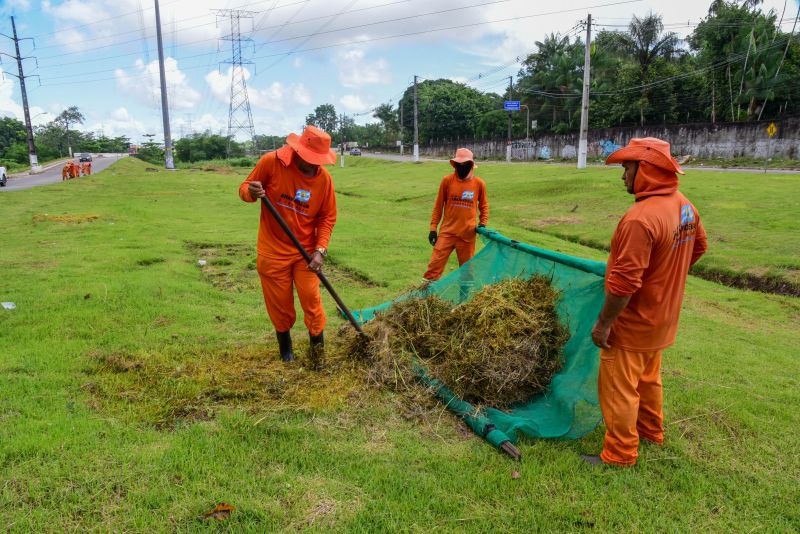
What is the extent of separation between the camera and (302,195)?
482 centimetres

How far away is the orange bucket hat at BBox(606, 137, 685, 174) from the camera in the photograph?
327cm

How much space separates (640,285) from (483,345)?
1.40 m

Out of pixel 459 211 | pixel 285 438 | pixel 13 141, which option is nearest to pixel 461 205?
pixel 459 211

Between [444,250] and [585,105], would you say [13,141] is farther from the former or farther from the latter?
[444,250]

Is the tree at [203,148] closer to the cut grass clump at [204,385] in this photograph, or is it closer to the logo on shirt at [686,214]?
the cut grass clump at [204,385]

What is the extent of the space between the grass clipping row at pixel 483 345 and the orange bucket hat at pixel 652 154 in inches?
56.0

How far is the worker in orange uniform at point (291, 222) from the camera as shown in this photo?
471cm

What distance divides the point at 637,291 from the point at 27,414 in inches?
165

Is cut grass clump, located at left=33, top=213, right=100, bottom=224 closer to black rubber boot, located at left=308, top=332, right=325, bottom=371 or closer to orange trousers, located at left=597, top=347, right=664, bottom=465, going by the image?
black rubber boot, located at left=308, top=332, right=325, bottom=371

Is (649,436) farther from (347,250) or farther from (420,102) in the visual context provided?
(420,102)

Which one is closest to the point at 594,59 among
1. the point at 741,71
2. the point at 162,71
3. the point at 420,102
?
the point at 741,71

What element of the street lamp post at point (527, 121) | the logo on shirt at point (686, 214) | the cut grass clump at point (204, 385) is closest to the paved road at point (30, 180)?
the cut grass clump at point (204, 385)

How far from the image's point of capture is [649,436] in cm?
377

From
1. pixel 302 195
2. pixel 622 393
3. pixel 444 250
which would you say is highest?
pixel 302 195
